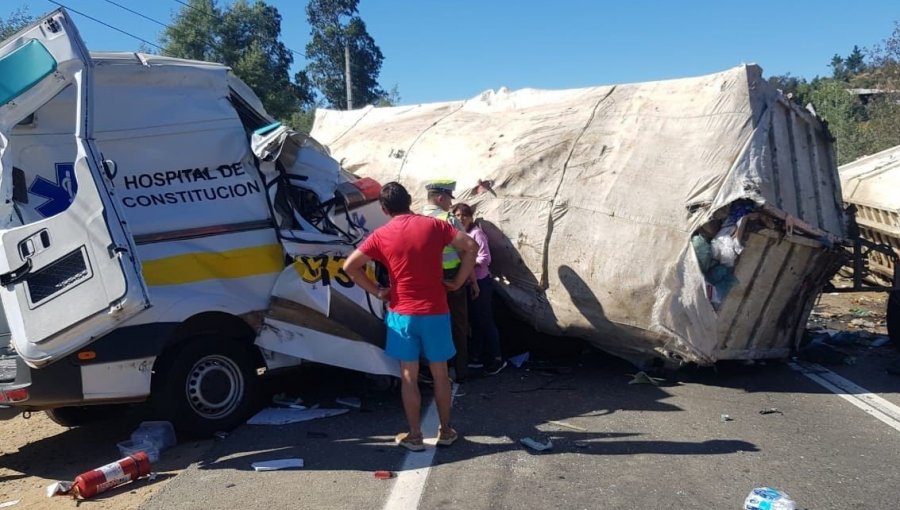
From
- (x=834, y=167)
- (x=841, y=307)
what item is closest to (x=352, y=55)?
(x=841, y=307)

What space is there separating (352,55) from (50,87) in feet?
106

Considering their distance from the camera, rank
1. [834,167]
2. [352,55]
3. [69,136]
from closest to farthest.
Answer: [69,136]
[834,167]
[352,55]

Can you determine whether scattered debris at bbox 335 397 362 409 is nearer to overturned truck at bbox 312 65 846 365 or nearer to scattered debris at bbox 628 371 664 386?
overturned truck at bbox 312 65 846 365

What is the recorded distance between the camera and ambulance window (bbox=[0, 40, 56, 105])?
15.6ft

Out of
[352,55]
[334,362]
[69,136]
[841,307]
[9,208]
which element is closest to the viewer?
[9,208]

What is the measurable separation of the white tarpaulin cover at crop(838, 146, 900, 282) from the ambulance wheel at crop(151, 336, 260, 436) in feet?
23.0

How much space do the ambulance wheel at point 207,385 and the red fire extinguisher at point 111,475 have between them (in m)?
0.55

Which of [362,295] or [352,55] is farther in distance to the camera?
[352,55]

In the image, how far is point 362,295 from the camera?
6156 mm

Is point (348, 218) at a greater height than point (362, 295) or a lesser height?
greater

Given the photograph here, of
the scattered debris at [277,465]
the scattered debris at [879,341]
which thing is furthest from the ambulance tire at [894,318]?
the scattered debris at [277,465]

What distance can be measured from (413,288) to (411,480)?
1225 mm

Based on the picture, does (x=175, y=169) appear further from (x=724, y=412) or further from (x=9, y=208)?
(x=724, y=412)

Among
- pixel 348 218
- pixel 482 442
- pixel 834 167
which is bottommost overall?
pixel 482 442
